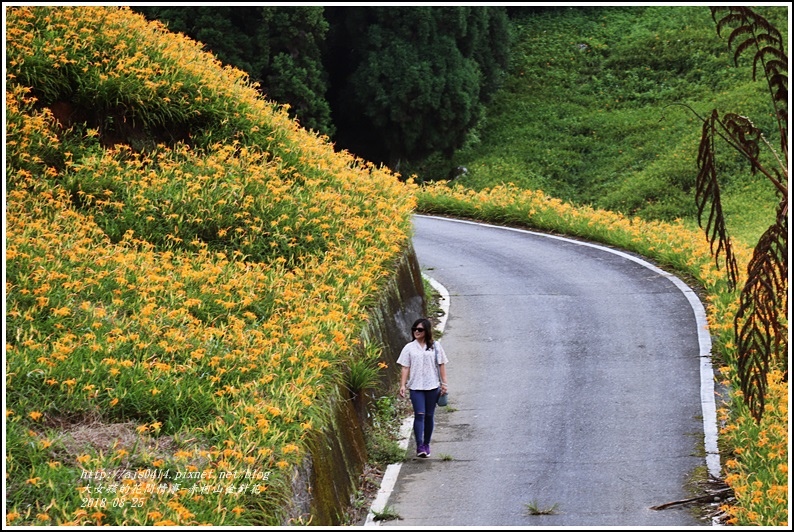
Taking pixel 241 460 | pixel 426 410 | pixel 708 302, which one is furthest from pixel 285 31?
pixel 241 460

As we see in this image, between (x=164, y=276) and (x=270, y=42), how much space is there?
62.6 feet

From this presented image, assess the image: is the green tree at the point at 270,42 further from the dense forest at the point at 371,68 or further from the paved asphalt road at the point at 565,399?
the paved asphalt road at the point at 565,399

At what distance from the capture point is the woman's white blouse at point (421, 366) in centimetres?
948

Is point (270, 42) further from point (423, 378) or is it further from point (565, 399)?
point (423, 378)

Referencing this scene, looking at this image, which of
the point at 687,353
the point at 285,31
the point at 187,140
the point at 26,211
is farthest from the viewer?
the point at 285,31

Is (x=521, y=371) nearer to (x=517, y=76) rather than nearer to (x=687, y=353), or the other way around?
(x=687, y=353)

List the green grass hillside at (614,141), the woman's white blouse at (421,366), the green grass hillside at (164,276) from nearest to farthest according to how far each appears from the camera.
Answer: the green grass hillside at (164,276)
the woman's white blouse at (421,366)
the green grass hillside at (614,141)

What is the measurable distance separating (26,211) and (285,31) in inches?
709

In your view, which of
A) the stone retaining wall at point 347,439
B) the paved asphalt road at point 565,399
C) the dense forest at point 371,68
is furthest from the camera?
the dense forest at point 371,68

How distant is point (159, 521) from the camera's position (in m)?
6.15

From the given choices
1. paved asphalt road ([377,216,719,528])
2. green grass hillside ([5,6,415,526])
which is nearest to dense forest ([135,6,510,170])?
green grass hillside ([5,6,415,526])

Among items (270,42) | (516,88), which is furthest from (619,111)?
(270,42)

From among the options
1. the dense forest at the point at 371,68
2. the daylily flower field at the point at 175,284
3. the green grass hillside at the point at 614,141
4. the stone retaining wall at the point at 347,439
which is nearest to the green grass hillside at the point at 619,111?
the green grass hillside at the point at 614,141

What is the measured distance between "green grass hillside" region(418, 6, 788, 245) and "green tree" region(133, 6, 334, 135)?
887 centimetres
